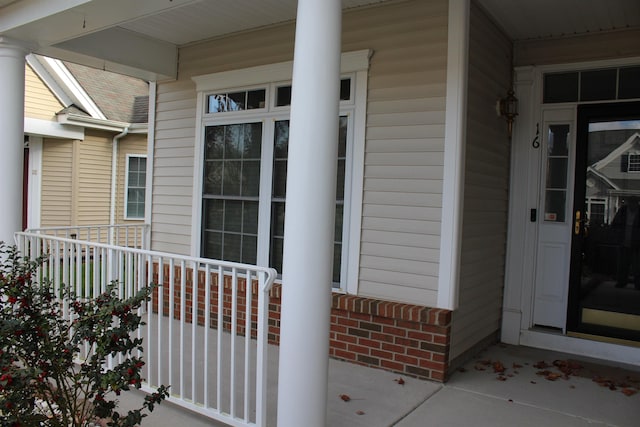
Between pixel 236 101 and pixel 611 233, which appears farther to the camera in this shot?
A: pixel 236 101

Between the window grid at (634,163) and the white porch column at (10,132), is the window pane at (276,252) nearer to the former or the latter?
the white porch column at (10,132)

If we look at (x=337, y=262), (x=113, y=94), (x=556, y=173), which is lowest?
(x=337, y=262)

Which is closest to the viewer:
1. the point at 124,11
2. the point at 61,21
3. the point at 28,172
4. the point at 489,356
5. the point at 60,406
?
the point at 60,406

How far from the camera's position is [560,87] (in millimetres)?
4738

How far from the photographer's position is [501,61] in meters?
4.65

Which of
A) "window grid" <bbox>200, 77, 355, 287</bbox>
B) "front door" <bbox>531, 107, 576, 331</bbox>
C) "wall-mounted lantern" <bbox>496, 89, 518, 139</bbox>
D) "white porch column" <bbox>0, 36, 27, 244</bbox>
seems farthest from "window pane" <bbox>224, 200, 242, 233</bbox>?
"front door" <bbox>531, 107, 576, 331</bbox>

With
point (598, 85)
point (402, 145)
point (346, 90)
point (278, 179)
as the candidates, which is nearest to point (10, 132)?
point (278, 179)

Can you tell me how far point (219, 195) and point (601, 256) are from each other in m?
Answer: 3.58

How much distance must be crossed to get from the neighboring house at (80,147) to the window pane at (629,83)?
9.18 meters

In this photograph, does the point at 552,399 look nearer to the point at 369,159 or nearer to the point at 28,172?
the point at 369,159

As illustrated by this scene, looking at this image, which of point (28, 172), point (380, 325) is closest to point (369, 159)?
point (380, 325)

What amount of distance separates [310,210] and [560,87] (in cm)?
325

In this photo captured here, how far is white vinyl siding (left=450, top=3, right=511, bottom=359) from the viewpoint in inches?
163

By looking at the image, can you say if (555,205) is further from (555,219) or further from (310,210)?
(310,210)
